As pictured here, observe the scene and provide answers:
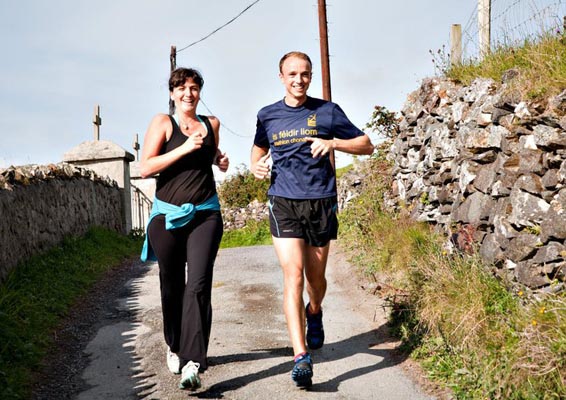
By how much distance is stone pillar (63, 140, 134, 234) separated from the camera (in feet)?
46.8

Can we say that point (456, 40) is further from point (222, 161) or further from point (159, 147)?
point (159, 147)

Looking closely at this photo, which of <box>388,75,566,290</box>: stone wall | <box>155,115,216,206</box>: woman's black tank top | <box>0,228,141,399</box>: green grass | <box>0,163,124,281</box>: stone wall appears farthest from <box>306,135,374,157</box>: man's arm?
<box>0,163,124,281</box>: stone wall

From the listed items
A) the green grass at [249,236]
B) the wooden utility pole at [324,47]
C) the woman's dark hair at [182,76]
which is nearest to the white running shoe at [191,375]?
the woman's dark hair at [182,76]

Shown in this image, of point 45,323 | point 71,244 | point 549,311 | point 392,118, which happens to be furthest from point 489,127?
point 71,244

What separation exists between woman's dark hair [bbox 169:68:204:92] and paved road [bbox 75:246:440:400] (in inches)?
87.1

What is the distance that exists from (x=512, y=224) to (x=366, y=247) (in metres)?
3.56

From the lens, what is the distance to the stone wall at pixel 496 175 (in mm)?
5289

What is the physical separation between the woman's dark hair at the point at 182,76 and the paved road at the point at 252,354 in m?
2.21

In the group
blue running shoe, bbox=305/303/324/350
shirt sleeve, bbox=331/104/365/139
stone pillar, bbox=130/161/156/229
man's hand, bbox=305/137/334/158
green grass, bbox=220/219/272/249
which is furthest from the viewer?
stone pillar, bbox=130/161/156/229

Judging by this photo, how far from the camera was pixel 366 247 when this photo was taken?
916 cm

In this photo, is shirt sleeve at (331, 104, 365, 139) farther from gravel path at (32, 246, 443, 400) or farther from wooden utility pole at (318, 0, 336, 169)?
wooden utility pole at (318, 0, 336, 169)

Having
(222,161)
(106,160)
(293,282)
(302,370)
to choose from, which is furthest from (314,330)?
(106,160)

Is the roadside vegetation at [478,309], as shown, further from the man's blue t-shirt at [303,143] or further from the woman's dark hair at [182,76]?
the woman's dark hair at [182,76]

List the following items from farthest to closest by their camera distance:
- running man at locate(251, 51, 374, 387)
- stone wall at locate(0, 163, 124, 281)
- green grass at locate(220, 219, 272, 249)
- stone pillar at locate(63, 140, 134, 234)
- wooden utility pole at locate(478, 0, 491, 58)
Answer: green grass at locate(220, 219, 272, 249) → stone pillar at locate(63, 140, 134, 234) → wooden utility pole at locate(478, 0, 491, 58) → stone wall at locate(0, 163, 124, 281) → running man at locate(251, 51, 374, 387)
